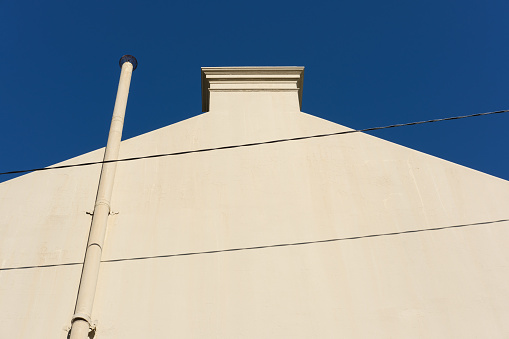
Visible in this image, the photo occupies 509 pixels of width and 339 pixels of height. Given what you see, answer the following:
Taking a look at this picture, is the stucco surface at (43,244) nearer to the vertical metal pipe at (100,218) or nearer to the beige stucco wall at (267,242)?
the beige stucco wall at (267,242)

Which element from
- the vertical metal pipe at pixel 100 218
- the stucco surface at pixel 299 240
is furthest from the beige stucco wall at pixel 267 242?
the vertical metal pipe at pixel 100 218

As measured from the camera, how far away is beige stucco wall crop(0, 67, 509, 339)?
7324 mm

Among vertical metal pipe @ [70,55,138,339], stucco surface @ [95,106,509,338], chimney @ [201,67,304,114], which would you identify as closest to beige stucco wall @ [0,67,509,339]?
stucco surface @ [95,106,509,338]

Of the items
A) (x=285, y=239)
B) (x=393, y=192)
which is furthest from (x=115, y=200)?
(x=393, y=192)

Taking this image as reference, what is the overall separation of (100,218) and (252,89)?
3342 millimetres

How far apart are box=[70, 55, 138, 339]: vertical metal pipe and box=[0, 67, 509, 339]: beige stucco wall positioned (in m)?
0.15

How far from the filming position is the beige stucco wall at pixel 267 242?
7.32m

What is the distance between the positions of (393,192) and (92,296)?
391 centimetres

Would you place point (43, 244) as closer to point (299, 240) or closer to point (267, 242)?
point (267, 242)

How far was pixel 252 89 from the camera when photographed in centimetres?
1025

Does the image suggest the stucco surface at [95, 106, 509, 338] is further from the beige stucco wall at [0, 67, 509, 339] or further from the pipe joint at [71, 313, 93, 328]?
the pipe joint at [71, 313, 93, 328]

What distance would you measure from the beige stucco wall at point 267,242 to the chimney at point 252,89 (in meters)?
0.48

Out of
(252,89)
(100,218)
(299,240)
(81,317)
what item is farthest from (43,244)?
(252,89)

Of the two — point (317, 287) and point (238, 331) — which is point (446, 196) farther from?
point (238, 331)
